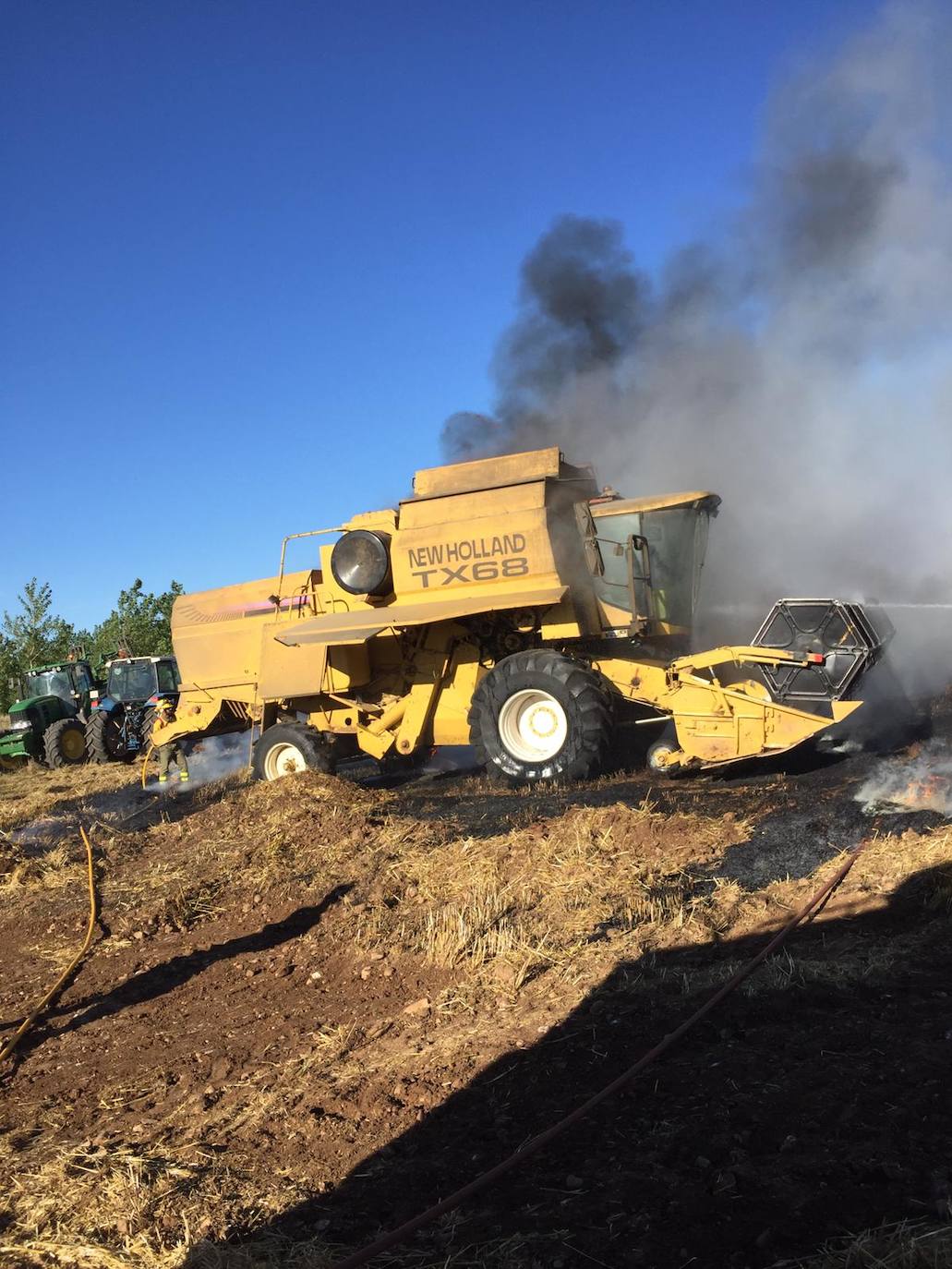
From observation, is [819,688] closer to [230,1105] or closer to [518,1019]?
[518,1019]

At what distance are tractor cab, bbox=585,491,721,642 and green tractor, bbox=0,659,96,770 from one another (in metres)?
14.6

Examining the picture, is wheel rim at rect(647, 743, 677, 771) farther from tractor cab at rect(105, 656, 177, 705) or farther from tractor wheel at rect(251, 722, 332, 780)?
tractor cab at rect(105, 656, 177, 705)

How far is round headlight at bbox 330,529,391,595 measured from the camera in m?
11.4

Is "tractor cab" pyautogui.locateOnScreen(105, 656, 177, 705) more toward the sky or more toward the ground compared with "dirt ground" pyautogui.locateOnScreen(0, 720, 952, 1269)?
more toward the sky

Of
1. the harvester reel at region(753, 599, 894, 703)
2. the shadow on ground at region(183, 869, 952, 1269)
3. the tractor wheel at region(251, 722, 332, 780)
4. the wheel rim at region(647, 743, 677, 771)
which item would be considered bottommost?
the shadow on ground at region(183, 869, 952, 1269)

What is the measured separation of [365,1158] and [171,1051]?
69.5 inches

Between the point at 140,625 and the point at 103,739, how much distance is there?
22957 mm

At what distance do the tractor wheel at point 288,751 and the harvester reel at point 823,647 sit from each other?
552 cm

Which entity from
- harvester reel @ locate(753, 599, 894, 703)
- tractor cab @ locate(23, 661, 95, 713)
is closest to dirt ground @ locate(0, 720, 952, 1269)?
harvester reel @ locate(753, 599, 894, 703)

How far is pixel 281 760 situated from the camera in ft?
40.7

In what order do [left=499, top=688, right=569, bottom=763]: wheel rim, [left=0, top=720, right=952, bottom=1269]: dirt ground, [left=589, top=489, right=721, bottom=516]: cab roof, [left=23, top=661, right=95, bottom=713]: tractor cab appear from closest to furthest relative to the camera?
[left=0, top=720, right=952, bottom=1269]: dirt ground, [left=499, top=688, right=569, bottom=763]: wheel rim, [left=589, top=489, right=721, bottom=516]: cab roof, [left=23, top=661, right=95, bottom=713]: tractor cab

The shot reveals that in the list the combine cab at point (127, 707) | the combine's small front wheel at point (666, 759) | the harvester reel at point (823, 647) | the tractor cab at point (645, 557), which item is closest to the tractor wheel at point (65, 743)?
the combine cab at point (127, 707)

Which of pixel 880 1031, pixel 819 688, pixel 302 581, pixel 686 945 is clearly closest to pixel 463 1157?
pixel 880 1031

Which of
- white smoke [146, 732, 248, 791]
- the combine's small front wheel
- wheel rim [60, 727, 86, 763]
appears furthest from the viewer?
wheel rim [60, 727, 86, 763]
